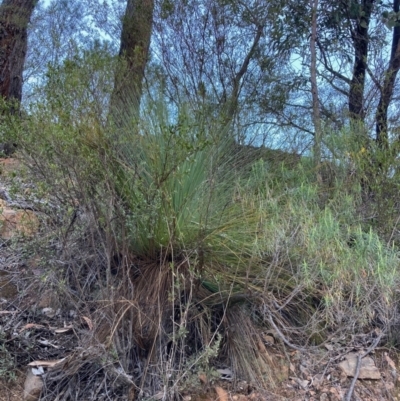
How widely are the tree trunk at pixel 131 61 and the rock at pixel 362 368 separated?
1.74m

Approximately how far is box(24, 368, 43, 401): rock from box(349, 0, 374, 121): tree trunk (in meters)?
3.81

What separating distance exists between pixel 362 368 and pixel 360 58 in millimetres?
3731

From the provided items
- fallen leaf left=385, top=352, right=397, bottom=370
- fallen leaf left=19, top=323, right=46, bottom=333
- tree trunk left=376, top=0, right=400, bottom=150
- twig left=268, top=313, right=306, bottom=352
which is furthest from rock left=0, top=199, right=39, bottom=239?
tree trunk left=376, top=0, right=400, bottom=150

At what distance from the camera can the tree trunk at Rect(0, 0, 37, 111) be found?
4.51 m

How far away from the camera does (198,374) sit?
1837 millimetres

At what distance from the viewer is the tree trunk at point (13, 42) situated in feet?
14.8

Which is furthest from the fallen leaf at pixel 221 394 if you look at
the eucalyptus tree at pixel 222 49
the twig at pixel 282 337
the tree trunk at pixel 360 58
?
the tree trunk at pixel 360 58

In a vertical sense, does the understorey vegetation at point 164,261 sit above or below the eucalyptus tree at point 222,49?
below

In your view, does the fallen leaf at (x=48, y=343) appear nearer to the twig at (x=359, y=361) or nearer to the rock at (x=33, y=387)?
the rock at (x=33, y=387)

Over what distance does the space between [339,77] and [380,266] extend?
340 cm

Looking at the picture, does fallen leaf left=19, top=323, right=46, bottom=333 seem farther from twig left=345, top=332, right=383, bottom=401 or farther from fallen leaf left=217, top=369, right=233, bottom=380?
twig left=345, top=332, right=383, bottom=401

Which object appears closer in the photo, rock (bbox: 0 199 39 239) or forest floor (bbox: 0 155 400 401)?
forest floor (bbox: 0 155 400 401)

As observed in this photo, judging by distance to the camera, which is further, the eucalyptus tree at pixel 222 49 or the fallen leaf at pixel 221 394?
the eucalyptus tree at pixel 222 49

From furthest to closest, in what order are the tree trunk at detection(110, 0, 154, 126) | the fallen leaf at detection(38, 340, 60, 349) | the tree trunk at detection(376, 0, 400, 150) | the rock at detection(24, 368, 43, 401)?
the tree trunk at detection(376, 0, 400, 150) → the tree trunk at detection(110, 0, 154, 126) → the fallen leaf at detection(38, 340, 60, 349) → the rock at detection(24, 368, 43, 401)
